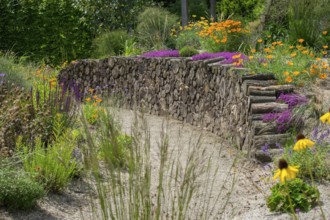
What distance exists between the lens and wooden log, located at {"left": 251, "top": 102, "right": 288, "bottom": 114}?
Result: 7718mm

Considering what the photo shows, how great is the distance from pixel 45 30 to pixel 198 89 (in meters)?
7.02

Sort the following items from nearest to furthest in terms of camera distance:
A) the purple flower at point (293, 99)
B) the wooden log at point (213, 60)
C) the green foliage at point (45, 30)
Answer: the purple flower at point (293, 99), the wooden log at point (213, 60), the green foliage at point (45, 30)

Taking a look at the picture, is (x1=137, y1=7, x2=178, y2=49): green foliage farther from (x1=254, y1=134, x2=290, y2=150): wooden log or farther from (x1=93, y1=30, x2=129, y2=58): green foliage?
(x1=254, y1=134, x2=290, y2=150): wooden log

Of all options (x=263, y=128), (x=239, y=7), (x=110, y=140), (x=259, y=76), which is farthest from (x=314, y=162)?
(x=239, y=7)

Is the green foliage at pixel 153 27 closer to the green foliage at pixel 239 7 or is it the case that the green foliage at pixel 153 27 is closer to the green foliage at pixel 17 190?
the green foliage at pixel 239 7

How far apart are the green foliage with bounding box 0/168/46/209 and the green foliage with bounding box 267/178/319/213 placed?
2076 mm

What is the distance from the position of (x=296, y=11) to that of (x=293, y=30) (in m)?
0.38

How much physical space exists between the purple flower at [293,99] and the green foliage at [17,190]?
11.4ft

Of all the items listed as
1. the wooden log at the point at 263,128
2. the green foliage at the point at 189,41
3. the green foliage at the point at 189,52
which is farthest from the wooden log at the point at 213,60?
the green foliage at the point at 189,41

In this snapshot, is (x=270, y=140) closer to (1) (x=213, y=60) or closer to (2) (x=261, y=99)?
(2) (x=261, y=99)

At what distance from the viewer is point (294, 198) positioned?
5398 mm

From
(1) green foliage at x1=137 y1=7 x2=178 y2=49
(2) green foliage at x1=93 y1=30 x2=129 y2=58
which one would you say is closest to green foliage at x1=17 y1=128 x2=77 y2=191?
(1) green foliage at x1=137 y1=7 x2=178 y2=49

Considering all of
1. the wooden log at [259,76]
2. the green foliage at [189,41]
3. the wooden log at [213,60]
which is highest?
the green foliage at [189,41]

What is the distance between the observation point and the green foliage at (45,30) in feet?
51.0
